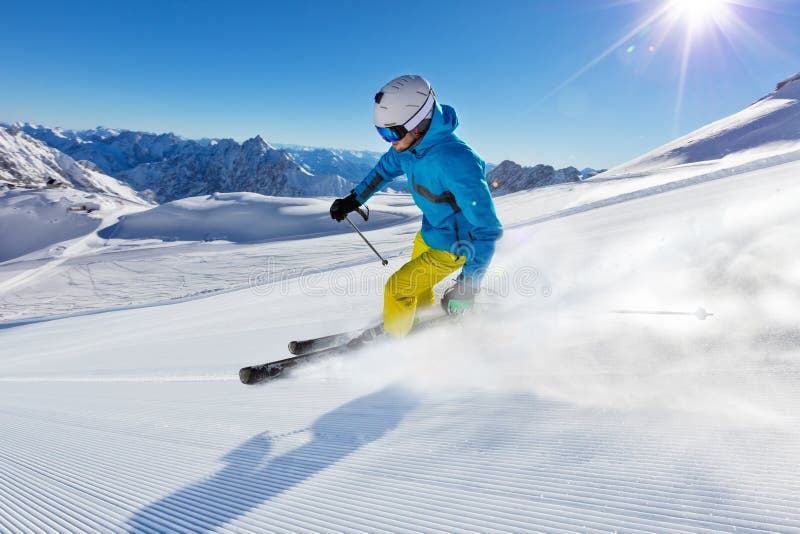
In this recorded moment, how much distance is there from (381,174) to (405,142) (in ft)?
3.66

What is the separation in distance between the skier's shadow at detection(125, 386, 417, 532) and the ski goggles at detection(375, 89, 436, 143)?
1.94m

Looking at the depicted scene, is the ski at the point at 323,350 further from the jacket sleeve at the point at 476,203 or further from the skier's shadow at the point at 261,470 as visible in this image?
the skier's shadow at the point at 261,470

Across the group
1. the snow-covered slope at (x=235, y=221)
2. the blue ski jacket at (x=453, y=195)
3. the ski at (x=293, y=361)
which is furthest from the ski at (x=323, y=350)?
the snow-covered slope at (x=235, y=221)

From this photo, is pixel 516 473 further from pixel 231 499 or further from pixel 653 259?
pixel 653 259

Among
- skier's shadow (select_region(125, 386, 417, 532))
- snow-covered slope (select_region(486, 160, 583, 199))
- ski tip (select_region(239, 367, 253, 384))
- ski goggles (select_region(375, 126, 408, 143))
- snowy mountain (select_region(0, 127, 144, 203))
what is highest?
snowy mountain (select_region(0, 127, 144, 203))

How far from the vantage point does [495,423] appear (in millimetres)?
2029

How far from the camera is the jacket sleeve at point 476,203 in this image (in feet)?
9.43

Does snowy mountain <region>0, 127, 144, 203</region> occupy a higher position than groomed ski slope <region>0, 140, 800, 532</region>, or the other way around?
snowy mountain <region>0, 127, 144, 203</region>

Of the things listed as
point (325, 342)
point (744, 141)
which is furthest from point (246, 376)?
point (744, 141)

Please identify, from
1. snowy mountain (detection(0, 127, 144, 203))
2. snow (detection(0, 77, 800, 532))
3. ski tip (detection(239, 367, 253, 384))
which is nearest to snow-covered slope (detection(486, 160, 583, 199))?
snow (detection(0, 77, 800, 532))

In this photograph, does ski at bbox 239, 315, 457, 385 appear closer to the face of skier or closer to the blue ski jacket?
the blue ski jacket

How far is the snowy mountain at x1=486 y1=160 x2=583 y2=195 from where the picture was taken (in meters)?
124

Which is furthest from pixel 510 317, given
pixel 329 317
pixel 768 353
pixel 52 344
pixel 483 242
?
→ pixel 52 344

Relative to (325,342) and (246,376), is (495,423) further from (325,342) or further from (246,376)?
(325,342)
